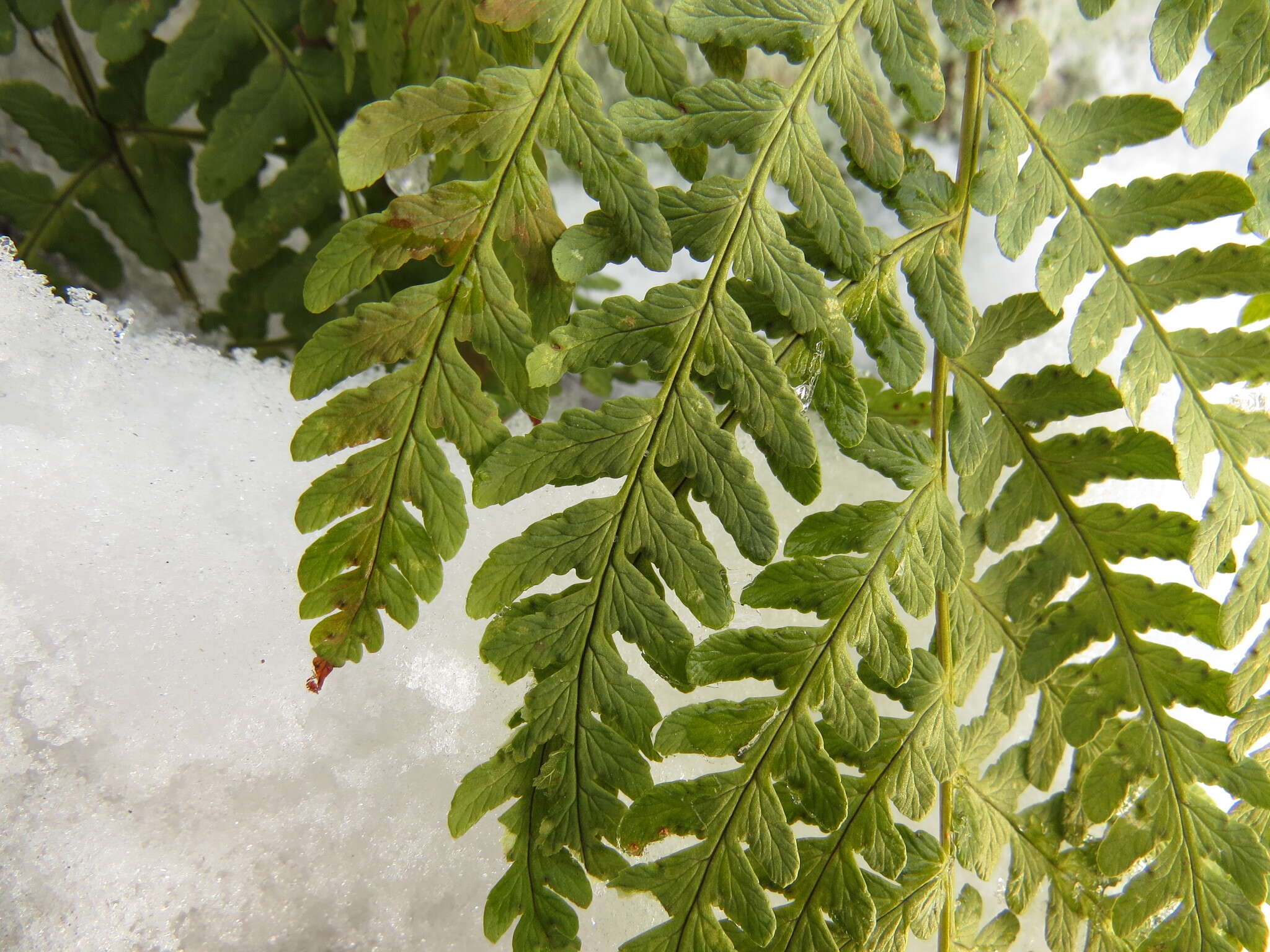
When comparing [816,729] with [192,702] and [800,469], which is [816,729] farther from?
[192,702]

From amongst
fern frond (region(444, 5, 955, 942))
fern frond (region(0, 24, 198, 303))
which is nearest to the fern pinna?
fern frond (region(444, 5, 955, 942))

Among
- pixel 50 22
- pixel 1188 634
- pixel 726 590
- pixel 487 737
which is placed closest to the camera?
pixel 726 590

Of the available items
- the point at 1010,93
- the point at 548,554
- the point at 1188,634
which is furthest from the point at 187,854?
the point at 1010,93

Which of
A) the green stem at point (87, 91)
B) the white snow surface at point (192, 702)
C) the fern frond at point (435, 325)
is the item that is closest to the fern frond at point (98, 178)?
the green stem at point (87, 91)

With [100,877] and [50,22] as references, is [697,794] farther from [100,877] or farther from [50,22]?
[50,22]

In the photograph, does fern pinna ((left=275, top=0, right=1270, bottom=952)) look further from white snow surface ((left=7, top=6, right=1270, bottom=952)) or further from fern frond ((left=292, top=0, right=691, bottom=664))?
white snow surface ((left=7, top=6, right=1270, bottom=952))

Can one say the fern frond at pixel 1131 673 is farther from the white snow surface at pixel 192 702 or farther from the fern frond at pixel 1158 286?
the white snow surface at pixel 192 702
